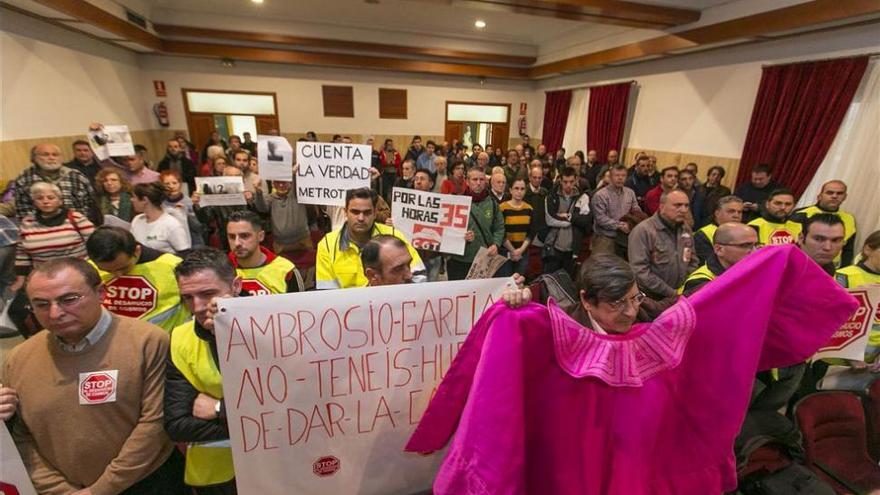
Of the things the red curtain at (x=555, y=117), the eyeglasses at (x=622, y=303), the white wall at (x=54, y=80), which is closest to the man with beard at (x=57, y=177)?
the white wall at (x=54, y=80)

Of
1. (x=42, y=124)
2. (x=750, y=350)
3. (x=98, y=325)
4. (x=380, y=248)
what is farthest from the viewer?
(x=42, y=124)

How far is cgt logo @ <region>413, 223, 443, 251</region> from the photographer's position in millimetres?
3445

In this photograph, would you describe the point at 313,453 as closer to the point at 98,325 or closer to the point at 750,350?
the point at 98,325

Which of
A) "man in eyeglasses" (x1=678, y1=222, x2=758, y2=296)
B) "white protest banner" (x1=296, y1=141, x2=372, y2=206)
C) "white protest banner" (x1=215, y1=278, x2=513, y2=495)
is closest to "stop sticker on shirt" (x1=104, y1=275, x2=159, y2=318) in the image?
"white protest banner" (x1=215, y1=278, x2=513, y2=495)

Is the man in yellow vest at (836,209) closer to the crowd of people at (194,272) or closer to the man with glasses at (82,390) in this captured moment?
the crowd of people at (194,272)

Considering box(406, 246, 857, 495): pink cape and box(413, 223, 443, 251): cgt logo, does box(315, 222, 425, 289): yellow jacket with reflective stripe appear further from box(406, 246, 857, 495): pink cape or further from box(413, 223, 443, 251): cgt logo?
box(406, 246, 857, 495): pink cape

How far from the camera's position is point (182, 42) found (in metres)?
9.59

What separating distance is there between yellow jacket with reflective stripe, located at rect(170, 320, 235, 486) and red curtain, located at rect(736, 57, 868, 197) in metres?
8.14

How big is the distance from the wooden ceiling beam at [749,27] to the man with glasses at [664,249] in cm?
444

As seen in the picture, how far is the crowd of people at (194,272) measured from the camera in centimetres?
A: 143

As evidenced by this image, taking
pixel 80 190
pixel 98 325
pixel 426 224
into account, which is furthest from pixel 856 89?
pixel 80 190

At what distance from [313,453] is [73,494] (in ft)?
2.79

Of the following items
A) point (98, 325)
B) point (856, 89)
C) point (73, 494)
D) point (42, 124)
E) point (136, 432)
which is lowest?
point (73, 494)

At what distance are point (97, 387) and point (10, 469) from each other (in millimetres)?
299
